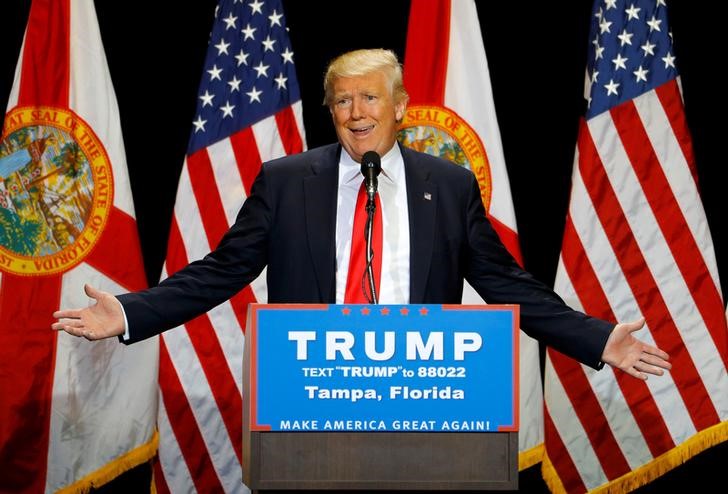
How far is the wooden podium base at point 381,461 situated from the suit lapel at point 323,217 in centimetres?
55

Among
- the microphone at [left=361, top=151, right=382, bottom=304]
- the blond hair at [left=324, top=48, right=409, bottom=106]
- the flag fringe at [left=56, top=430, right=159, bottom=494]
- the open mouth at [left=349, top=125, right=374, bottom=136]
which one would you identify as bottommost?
the flag fringe at [left=56, top=430, right=159, bottom=494]

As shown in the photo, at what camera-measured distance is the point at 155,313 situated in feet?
7.26

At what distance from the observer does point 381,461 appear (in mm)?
1804

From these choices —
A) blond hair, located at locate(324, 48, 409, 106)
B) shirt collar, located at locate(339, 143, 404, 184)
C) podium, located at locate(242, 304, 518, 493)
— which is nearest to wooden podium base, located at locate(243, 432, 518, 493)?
podium, located at locate(242, 304, 518, 493)

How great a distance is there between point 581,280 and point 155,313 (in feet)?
7.26

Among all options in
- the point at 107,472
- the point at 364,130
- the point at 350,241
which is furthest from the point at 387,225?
the point at 107,472

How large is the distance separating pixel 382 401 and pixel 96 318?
712 millimetres

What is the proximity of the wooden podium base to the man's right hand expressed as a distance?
496 millimetres

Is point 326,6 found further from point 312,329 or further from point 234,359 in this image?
point 312,329

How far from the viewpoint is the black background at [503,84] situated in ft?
13.6

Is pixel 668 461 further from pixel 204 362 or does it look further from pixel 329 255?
pixel 329 255

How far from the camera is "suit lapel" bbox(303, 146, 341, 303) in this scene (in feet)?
7.52

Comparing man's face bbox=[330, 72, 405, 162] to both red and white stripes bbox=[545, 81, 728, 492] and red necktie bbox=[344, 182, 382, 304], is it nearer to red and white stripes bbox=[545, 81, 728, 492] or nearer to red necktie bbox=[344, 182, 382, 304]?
red necktie bbox=[344, 182, 382, 304]

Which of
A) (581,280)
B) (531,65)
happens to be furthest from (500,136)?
(581,280)
